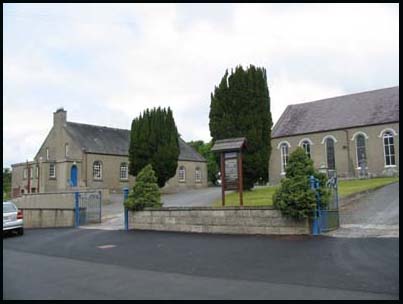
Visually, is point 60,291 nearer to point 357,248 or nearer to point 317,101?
point 357,248

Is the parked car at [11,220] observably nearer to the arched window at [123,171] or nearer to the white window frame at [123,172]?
the white window frame at [123,172]

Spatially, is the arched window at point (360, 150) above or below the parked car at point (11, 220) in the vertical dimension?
above

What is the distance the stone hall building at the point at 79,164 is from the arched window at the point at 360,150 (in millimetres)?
19552

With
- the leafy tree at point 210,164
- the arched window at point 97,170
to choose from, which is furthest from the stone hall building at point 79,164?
the leafy tree at point 210,164

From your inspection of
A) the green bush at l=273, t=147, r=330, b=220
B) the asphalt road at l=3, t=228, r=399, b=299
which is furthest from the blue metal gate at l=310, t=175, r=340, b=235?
the asphalt road at l=3, t=228, r=399, b=299

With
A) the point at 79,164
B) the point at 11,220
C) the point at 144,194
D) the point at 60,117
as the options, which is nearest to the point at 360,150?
the point at 144,194

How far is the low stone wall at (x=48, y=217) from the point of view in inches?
833

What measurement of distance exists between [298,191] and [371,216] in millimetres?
4399

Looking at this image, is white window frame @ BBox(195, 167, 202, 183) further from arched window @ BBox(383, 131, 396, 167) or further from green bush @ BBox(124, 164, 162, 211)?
green bush @ BBox(124, 164, 162, 211)

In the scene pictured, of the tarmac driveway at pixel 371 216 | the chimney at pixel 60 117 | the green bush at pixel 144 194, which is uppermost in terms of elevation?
the chimney at pixel 60 117

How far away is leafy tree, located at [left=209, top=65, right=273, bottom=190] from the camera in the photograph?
2711cm

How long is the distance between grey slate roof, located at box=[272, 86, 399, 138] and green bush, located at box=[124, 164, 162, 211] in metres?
24.5

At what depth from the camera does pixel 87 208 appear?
21.2 meters

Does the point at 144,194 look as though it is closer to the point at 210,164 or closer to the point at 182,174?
the point at 182,174
